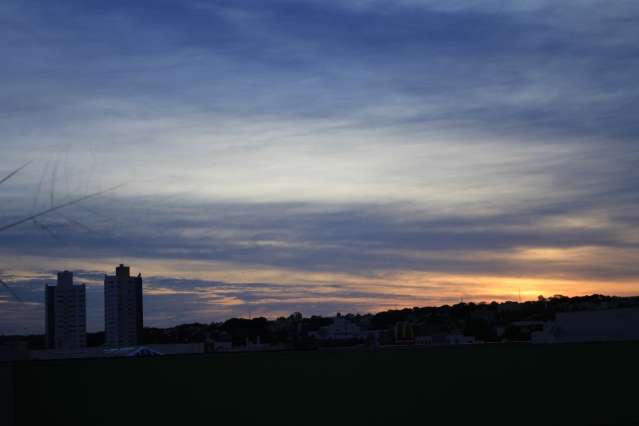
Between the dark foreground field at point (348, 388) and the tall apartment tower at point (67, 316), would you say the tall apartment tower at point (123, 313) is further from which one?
the dark foreground field at point (348, 388)

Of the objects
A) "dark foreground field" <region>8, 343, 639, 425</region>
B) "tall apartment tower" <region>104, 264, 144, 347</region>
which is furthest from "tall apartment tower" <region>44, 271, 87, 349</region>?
"dark foreground field" <region>8, 343, 639, 425</region>

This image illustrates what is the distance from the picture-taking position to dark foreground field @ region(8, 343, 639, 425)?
19672 millimetres

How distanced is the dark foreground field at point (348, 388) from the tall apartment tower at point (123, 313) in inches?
2313

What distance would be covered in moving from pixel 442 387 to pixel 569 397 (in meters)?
4.63

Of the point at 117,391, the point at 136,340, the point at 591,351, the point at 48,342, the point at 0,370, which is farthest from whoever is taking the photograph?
the point at 136,340

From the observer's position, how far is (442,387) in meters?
24.8

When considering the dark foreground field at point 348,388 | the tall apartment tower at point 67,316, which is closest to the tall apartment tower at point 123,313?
the tall apartment tower at point 67,316

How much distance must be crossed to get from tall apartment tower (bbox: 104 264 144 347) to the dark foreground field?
5876 centimetres

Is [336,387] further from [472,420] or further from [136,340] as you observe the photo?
[136,340]

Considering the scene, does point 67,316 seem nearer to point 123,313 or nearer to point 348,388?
point 123,313

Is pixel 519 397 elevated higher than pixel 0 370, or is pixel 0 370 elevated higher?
pixel 0 370

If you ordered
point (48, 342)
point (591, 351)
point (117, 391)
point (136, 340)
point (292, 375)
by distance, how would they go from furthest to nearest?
point (136, 340) < point (48, 342) < point (591, 351) < point (292, 375) < point (117, 391)

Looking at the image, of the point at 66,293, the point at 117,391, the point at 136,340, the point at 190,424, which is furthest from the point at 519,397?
the point at 136,340

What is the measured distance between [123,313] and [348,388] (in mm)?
61268
